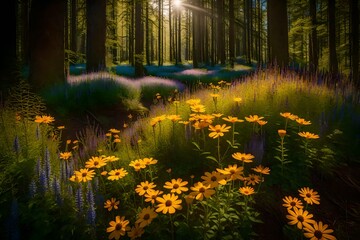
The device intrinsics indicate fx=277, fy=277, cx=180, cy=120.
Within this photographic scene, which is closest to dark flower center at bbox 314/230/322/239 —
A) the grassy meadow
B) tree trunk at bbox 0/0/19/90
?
the grassy meadow

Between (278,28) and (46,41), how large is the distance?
617 cm

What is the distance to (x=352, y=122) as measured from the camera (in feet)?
11.3

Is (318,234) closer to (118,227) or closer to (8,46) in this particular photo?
(118,227)

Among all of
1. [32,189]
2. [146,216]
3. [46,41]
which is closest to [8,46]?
[46,41]

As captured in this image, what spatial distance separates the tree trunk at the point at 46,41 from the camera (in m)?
6.81

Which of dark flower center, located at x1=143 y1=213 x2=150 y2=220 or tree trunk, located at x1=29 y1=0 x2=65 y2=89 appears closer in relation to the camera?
dark flower center, located at x1=143 y1=213 x2=150 y2=220

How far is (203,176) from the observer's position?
6.29ft

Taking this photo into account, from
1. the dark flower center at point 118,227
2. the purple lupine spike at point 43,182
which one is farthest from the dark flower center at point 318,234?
the purple lupine spike at point 43,182

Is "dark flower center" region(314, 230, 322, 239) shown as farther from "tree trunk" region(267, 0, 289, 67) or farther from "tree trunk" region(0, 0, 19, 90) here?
"tree trunk" region(267, 0, 289, 67)

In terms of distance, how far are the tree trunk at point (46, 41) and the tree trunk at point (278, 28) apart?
558cm

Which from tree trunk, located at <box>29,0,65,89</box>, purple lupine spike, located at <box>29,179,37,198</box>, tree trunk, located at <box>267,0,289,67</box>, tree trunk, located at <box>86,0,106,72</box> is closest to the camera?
purple lupine spike, located at <box>29,179,37,198</box>

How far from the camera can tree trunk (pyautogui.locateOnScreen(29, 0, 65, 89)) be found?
268 inches

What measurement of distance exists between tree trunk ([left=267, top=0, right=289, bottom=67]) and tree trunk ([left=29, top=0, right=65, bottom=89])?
558cm

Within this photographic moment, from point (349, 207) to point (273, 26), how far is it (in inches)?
254
